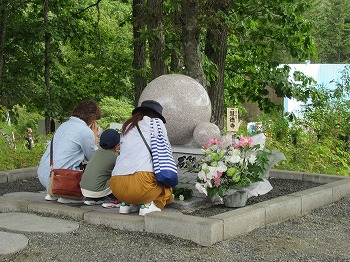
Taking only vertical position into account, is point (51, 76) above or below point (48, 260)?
above

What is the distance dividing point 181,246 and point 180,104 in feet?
8.33

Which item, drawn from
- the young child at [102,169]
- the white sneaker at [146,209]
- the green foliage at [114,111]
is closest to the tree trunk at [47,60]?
the green foliage at [114,111]

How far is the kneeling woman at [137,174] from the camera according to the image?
6.53m

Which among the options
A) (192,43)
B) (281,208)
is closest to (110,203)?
(281,208)

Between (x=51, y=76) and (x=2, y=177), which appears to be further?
(x=51, y=76)

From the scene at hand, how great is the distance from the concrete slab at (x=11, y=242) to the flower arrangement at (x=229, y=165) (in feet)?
7.06

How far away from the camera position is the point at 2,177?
9.71 metres

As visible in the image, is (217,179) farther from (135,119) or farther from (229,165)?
(135,119)

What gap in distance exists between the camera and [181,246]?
5.76 metres

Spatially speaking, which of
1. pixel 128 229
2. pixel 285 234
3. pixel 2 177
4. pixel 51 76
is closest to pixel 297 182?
pixel 285 234

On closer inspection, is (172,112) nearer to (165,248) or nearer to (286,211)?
(286,211)

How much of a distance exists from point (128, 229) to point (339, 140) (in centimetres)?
890

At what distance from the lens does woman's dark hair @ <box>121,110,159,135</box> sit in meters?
6.75

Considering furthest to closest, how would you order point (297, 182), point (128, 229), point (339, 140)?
1. point (339, 140)
2. point (297, 182)
3. point (128, 229)
